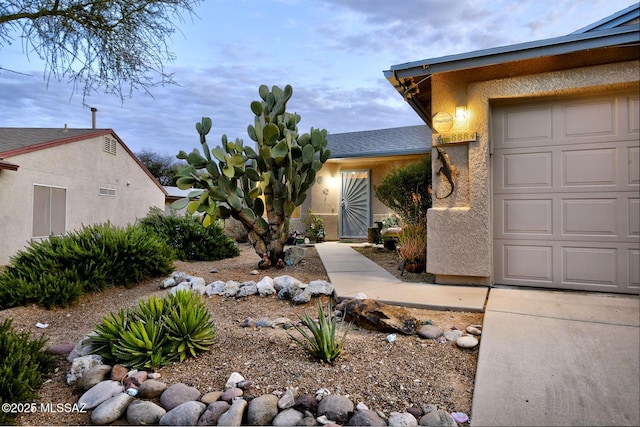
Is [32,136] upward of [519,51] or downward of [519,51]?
upward

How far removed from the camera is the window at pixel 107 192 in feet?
41.5

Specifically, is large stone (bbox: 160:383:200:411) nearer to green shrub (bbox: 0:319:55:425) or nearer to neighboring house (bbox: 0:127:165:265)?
green shrub (bbox: 0:319:55:425)

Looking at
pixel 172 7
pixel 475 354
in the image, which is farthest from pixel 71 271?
pixel 475 354

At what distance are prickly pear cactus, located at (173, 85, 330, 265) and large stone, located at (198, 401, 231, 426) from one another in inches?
153

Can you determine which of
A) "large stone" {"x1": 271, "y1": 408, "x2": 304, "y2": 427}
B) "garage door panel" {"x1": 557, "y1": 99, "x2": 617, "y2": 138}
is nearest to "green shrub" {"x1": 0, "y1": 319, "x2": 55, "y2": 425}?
"large stone" {"x1": 271, "y1": 408, "x2": 304, "y2": 427}

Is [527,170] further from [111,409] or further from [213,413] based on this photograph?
[111,409]

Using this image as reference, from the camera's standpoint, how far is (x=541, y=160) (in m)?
4.35

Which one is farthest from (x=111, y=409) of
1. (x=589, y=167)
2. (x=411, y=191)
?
(x=411, y=191)

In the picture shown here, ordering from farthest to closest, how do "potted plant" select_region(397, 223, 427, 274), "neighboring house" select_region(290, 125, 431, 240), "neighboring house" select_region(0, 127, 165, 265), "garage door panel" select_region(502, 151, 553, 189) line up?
"neighboring house" select_region(290, 125, 431, 240)
"neighboring house" select_region(0, 127, 165, 265)
"potted plant" select_region(397, 223, 427, 274)
"garage door panel" select_region(502, 151, 553, 189)

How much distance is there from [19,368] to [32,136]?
11.7 meters

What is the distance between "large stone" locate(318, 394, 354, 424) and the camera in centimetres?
213

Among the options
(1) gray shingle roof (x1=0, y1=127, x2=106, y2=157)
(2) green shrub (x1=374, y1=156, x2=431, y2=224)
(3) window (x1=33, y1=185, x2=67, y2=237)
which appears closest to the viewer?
(2) green shrub (x1=374, y1=156, x2=431, y2=224)

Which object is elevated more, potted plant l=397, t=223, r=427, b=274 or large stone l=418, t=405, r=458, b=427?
potted plant l=397, t=223, r=427, b=274

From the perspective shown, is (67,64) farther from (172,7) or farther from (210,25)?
(210,25)
